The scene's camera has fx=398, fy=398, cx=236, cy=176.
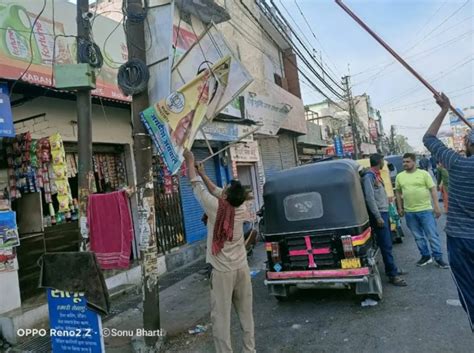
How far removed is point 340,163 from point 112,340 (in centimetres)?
401

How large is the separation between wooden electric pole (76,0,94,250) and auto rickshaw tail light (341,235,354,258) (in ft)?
10.7

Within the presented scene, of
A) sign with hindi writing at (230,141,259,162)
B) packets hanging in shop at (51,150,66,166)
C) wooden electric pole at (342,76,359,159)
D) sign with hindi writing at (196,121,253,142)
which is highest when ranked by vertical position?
wooden electric pole at (342,76,359,159)

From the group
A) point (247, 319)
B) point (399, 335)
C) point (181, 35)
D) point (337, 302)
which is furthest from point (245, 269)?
point (181, 35)

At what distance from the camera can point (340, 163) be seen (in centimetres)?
588

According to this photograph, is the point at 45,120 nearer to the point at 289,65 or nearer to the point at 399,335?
the point at 399,335

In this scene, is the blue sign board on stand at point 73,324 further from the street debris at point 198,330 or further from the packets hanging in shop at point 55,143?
the packets hanging in shop at point 55,143

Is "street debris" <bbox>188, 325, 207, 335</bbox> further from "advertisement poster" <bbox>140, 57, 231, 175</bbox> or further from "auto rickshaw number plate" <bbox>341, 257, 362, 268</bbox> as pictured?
"advertisement poster" <bbox>140, 57, 231, 175</bbox>

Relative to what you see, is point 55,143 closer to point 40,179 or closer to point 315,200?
point 40,179

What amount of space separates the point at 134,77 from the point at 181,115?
872 millimetres

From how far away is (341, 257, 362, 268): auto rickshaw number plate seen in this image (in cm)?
527

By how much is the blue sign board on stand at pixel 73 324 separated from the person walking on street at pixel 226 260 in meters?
1.13

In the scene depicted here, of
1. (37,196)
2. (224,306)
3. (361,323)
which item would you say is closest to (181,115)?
(224,306)

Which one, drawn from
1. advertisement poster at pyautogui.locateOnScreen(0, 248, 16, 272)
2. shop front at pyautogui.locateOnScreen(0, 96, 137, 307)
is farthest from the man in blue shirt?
advertisement poster at pyautogui.locateOnScreen(0, 248, 16, 272)

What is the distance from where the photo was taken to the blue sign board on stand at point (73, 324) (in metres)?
3.79
